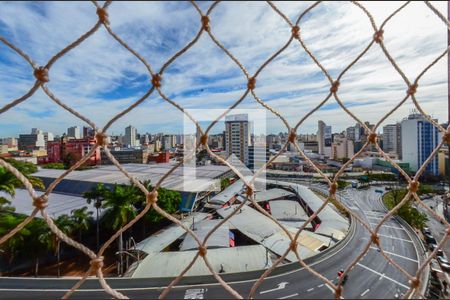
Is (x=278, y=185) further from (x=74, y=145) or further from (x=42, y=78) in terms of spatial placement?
(x=42, y=78)

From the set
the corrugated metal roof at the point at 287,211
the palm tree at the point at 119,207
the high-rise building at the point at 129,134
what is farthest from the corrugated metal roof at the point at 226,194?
the palm tree at the point at 119,207

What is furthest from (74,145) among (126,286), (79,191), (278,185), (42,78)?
(42,78)

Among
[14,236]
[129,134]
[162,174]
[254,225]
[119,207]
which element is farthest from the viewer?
[162,174]

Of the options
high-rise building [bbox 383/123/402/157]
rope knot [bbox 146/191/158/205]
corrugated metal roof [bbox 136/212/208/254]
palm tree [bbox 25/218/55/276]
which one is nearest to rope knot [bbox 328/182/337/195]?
rope knot [bbox 146/191/158/205]

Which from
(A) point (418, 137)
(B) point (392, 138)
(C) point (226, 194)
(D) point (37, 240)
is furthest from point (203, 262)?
(B) point (392, 138)

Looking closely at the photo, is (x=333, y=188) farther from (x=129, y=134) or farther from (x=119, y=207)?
(x=129, y=134)

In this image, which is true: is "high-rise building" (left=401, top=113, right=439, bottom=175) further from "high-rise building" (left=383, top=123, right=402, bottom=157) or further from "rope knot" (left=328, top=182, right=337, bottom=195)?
"rope knot" (left=328, top=182, right=337, bottom=195)

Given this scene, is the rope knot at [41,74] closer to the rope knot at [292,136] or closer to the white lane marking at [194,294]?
the rope knot at [292,136]
